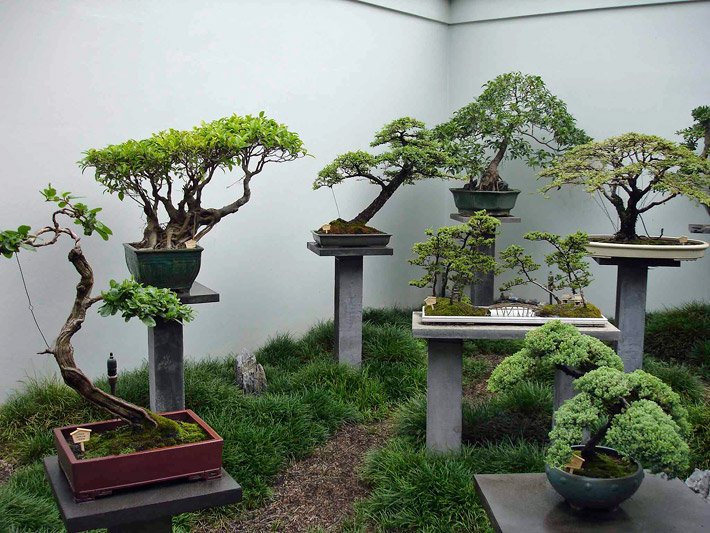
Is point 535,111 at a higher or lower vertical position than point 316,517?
higher

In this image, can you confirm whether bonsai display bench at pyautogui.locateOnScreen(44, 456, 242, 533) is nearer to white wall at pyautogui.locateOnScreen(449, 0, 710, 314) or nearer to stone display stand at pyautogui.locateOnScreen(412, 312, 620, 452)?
stone display stand at pyautogui.locateOnScreen(412, 312, 620, 452)

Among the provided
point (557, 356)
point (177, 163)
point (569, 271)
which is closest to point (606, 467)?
point (557, 356)

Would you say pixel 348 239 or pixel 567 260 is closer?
pixel 567 260

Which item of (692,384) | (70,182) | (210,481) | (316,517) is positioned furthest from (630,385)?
(70,182)

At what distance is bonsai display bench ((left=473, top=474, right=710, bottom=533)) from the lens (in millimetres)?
2074

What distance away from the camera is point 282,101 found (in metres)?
5.52

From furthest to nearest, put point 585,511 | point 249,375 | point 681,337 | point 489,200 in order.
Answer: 1. point 489,200
2. point 681,337
3. point 249,375
4. point 585,511

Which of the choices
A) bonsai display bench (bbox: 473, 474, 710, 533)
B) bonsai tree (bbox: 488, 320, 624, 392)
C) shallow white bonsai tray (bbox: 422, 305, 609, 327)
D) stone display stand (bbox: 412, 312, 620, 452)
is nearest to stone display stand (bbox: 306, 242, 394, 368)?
stone display stand (bbox: 412, 312, 620, 452)

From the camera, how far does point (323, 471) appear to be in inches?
159

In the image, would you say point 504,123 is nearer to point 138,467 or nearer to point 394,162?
point 394,162

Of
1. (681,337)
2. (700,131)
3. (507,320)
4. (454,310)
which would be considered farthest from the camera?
(681,337)

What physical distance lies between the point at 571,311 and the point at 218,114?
2.75m

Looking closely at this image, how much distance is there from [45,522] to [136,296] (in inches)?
56.9

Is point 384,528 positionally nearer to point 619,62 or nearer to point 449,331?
point 449,331
